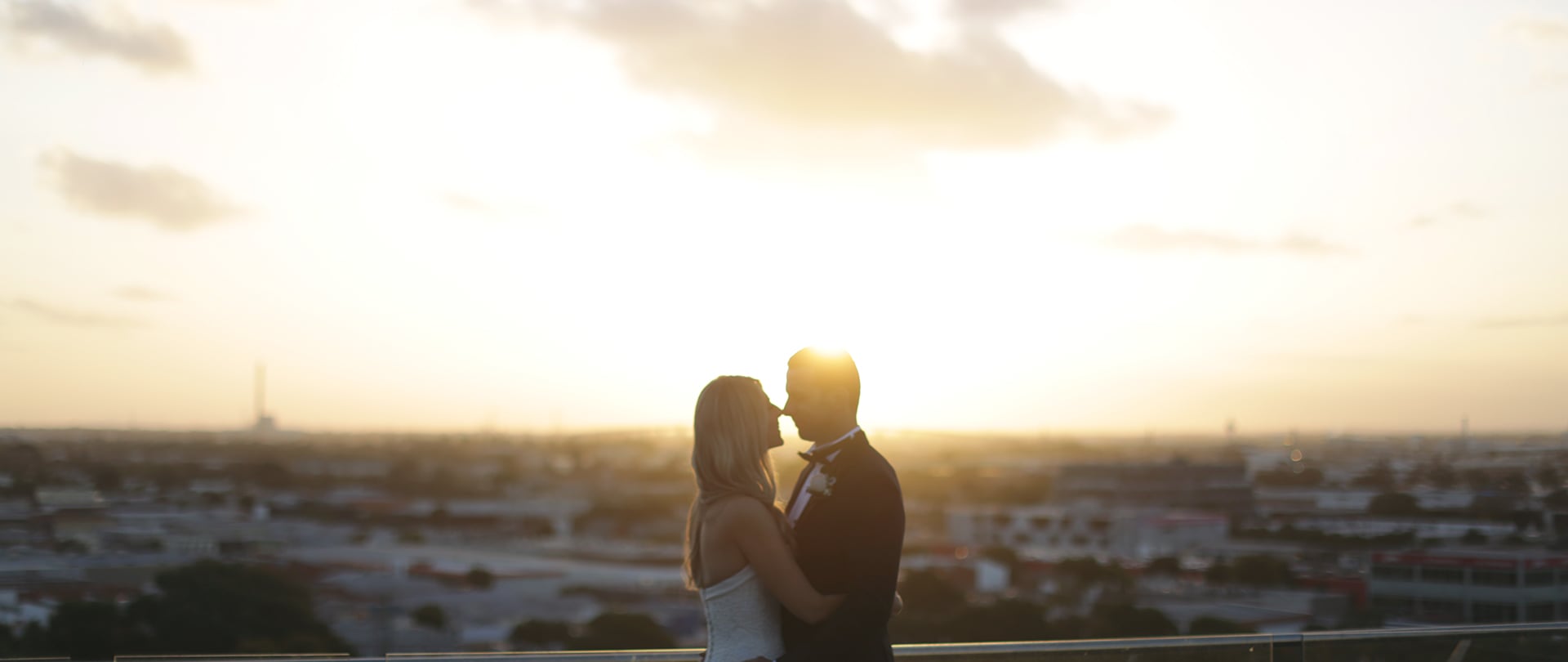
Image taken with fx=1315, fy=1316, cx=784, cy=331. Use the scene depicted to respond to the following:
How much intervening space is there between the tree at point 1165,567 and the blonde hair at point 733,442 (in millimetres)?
45775

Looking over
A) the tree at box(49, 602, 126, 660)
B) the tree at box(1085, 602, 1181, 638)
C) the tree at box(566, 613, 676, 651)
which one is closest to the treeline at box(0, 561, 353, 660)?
the tree at box(49, 602, 126, 660)

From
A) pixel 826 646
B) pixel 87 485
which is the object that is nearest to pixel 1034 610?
pixel 826 646

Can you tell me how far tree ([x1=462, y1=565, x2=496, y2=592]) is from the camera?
2025 inches

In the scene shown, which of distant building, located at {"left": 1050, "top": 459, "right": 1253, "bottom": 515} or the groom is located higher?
the groom

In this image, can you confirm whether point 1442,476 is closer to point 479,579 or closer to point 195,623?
point 479,579

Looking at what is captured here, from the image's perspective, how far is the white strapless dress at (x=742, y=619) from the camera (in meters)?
2.19

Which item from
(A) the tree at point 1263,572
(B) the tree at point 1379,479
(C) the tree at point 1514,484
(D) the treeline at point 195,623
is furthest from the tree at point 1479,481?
(D) the treeline at point 195,623

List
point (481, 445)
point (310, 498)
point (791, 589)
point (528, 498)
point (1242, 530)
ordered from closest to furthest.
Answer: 1. point (791, 589)
2. point (1242, 530)
3. point (310, 498)
4. point (528, 498)
5. point (481, 445)

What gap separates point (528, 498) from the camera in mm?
87500

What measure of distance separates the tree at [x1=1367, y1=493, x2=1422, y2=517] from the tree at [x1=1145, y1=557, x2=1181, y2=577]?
7.71m

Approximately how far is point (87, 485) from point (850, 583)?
6923cm

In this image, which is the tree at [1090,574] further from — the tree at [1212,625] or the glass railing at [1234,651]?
the glass railing at [1234,651]

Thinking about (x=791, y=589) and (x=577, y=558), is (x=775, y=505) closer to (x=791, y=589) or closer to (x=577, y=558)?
(x=791, y=589)

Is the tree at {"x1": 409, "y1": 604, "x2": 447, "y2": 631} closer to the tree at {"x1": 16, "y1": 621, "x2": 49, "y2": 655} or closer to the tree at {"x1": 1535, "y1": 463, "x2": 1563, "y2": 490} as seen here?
the tree at {"x1": 16, "y1": 621, "x2": 49, "y2": 655}
